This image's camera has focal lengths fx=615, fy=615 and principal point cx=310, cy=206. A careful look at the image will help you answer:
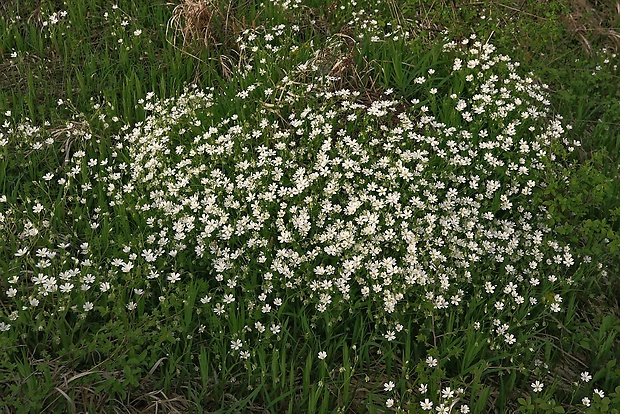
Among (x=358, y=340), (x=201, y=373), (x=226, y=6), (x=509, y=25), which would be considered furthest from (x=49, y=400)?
(x=509, y=25)

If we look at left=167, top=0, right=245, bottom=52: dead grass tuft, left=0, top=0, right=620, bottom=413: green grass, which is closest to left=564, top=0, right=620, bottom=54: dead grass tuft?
left=0, top=0, right=620, bottom=413: green grass

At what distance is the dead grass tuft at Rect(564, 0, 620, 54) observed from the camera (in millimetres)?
6094

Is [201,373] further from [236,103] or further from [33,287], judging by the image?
[236,103]

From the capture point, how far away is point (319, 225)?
Result: 3.91 metres

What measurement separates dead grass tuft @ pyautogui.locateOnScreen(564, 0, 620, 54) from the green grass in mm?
261

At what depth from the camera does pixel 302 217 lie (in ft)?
12.8

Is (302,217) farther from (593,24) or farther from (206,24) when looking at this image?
(593,24)

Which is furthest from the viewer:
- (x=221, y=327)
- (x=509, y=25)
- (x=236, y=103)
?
(x=509, y=25)

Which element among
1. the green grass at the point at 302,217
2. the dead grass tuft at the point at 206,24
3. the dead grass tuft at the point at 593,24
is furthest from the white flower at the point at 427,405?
the dead grass tuft at the point at 593,24

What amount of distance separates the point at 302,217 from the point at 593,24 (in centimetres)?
422

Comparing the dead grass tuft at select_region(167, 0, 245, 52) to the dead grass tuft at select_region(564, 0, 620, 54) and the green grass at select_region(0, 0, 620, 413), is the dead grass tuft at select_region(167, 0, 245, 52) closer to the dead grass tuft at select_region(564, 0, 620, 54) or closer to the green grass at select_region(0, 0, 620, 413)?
the green grass at select_region(0, 0, 620, 413)

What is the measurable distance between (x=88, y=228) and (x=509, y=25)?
4096 millimetres

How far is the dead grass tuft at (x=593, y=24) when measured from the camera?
6094 millimetres

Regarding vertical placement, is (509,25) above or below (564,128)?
above
